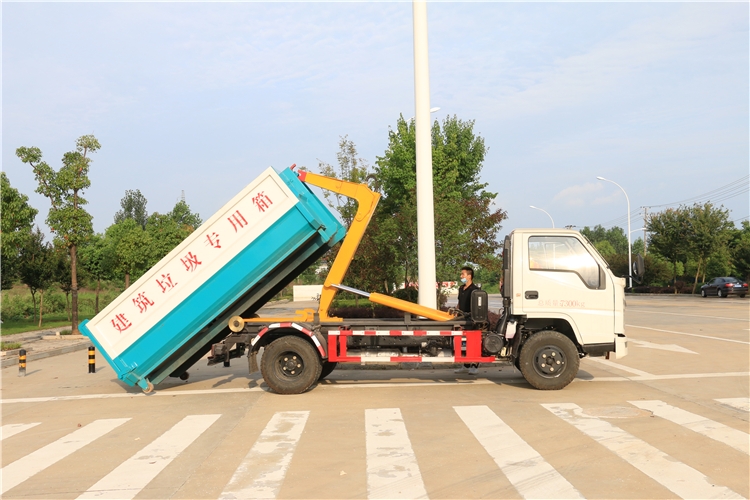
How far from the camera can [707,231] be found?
183 feet

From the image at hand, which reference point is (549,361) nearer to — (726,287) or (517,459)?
(517,459)

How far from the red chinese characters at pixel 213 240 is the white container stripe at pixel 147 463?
106 inches

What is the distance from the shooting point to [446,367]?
1322cm

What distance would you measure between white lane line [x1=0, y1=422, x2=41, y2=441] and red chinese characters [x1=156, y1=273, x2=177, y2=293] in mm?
2563

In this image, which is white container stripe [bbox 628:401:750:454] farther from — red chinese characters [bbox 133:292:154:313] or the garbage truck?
red chinese characters [bbox 133:292:154:313]

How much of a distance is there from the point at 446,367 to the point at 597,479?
7.12 meters

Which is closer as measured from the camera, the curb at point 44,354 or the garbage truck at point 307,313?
the garbage truck at point 307,313

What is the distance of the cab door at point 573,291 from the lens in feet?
34.9

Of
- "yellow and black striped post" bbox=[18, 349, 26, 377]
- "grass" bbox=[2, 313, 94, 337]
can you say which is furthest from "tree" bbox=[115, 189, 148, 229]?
"yellow and black striped post" bbox=[18, 349, 26, 377]

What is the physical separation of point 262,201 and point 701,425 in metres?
6.76

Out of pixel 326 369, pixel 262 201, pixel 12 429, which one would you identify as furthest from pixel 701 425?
pixel 12 429

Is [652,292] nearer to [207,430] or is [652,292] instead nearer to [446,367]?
[446,367]

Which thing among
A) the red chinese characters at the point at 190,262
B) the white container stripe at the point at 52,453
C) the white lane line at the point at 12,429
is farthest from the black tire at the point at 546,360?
the white lane line at the point at 12,429

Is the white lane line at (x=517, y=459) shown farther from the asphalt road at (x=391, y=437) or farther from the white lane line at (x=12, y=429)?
the white lane line at (x=12, y=429)
